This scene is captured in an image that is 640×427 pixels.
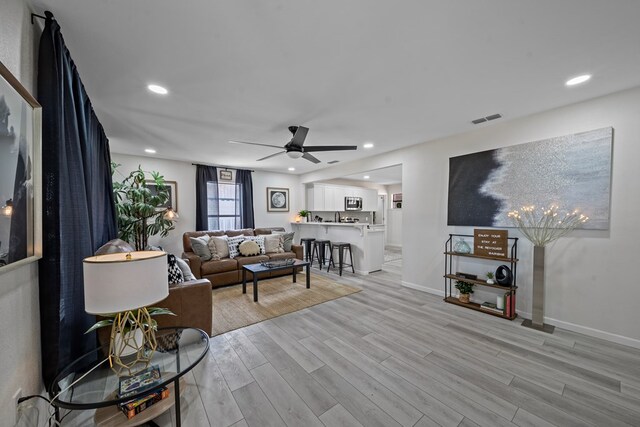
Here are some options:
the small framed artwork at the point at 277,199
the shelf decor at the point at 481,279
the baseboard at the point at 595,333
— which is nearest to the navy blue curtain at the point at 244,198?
the small framed artwork at the point at 277,199

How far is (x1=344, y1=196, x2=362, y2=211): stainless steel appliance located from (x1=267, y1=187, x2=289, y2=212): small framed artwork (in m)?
1.97

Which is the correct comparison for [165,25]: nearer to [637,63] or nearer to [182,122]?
[182,122]

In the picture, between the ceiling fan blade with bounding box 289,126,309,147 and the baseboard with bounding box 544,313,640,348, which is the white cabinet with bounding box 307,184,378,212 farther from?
the baseboard with bounding box 544,313,640,348

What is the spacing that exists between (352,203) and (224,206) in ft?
13.3

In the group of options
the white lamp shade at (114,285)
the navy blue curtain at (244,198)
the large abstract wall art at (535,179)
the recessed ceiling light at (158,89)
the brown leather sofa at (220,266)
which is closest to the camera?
the white lamp shade at (114,285)

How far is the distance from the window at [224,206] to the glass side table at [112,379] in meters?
4.54

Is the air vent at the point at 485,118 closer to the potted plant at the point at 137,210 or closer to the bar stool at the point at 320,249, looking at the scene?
the bar stool at the point at 320,249

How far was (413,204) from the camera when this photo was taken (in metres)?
4.39

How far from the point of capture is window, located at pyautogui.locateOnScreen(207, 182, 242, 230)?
239 inches

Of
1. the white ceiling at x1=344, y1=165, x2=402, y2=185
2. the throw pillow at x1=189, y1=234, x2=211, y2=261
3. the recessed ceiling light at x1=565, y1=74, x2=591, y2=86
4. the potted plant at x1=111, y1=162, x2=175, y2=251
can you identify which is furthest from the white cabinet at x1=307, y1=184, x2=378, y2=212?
the recessed ceiling light at x1=565, y1=74, x2=591, y2=86

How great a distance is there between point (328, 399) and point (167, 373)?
113cm

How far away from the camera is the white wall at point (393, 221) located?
9.29 m

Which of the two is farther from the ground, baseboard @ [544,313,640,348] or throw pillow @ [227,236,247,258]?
throw pillow @ [227,236,247,258]

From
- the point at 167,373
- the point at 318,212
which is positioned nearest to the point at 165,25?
the point at 167,373
